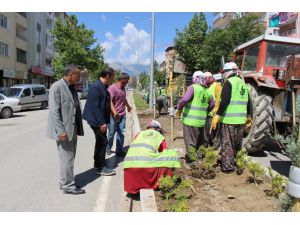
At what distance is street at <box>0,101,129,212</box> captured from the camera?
4938 millimetres

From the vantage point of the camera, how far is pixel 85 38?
44.4 meters

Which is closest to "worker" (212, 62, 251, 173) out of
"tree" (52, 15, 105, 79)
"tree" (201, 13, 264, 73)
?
"tree" (201, 13, 264, 73)

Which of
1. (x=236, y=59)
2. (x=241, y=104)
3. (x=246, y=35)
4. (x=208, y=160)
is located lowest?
(x=208, y=160)

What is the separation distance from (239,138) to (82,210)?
2946 mm

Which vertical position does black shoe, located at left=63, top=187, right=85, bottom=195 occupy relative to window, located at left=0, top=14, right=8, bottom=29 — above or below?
below

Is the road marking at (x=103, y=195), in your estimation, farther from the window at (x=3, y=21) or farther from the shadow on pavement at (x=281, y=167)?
the window at (x=3, y=21)

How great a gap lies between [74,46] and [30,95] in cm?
2040

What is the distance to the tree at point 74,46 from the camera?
1693 inches

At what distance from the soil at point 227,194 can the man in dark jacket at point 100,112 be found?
4.50ft

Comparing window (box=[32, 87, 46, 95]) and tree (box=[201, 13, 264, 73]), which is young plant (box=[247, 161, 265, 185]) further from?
tree (box=[201, 13, 264, 73])

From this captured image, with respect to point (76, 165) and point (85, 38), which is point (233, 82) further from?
point (85, 38)

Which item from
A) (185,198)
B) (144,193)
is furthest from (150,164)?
(185,198)

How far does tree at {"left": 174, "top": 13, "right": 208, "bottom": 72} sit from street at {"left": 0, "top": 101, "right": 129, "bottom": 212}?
26.7 meters

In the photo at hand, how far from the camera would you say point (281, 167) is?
23.2 feet
